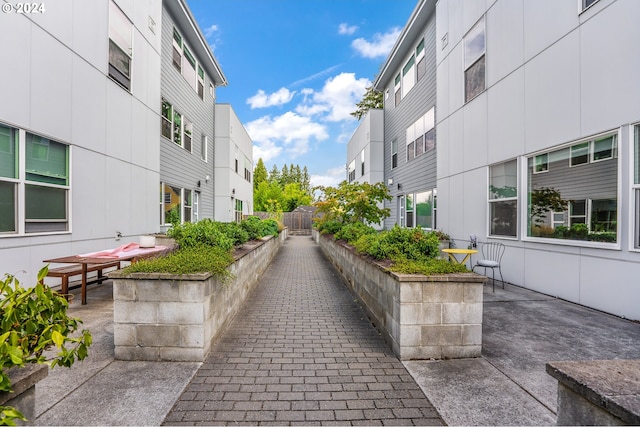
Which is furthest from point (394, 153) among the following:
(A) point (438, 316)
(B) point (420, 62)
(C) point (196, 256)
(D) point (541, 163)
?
(C) point (196, 256)

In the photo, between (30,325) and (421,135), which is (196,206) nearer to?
(421,135)

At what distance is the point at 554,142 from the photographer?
570 centimetres

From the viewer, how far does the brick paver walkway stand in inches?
93.1

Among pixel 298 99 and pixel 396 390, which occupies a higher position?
pixel 298 99

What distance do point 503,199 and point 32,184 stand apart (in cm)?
987

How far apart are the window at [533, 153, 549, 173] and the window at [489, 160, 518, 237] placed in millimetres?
478

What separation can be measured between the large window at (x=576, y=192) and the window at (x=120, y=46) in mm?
10235

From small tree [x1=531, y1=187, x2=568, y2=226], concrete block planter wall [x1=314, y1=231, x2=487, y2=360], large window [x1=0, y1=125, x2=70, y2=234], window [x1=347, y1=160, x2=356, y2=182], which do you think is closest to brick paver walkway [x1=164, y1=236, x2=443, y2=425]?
concrete block planter wall [x1=314, y1=231, x2=487, y2=360]

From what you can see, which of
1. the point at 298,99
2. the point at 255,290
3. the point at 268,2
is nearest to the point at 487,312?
the point at 255,290

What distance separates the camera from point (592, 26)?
16.2 ft

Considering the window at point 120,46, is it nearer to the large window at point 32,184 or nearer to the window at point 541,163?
the large window at point 32,184

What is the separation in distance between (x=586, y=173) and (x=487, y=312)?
3.06 metres

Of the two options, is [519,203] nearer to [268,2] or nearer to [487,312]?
[487,312]

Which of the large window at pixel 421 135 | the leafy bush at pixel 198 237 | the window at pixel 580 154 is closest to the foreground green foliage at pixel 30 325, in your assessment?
the leafy bush at pixel 198 237
